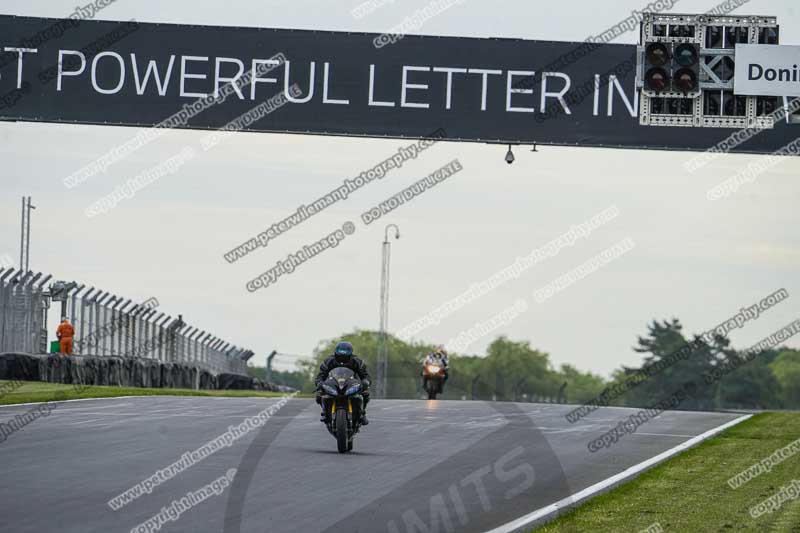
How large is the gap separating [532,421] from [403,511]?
41.3 ft

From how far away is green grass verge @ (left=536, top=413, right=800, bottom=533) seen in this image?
11.8m

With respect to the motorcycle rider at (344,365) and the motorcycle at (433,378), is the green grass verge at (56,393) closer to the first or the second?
the motorcycle at (433,378)

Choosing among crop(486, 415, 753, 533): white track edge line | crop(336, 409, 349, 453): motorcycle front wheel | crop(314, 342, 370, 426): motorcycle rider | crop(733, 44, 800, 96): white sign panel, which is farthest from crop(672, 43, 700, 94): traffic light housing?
crop(336, 409, 349, 453): motorcycle front wheel

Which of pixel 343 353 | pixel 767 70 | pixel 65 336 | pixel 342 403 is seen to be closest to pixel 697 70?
pixel 767 70

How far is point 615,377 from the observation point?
191750 mm

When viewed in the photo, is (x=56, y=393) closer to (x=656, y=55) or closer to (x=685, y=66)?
(x=656, y=55)

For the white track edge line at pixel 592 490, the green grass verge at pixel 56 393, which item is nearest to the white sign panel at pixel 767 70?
the white track edge line at pixel 592 490

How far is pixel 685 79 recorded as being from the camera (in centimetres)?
2091

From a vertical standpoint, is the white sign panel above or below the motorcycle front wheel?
above

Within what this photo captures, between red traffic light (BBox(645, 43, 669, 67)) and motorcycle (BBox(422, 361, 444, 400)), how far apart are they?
1818 cm

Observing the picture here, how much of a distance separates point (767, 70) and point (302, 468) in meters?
11.5

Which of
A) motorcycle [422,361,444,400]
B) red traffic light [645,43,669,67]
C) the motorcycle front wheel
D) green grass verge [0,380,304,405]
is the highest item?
red traffic light [645,43,669,67]

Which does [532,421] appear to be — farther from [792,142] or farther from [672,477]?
[672,477]

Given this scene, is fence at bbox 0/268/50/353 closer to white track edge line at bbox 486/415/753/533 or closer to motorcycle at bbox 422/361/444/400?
motorcycle at bbox 422/361/444/400
